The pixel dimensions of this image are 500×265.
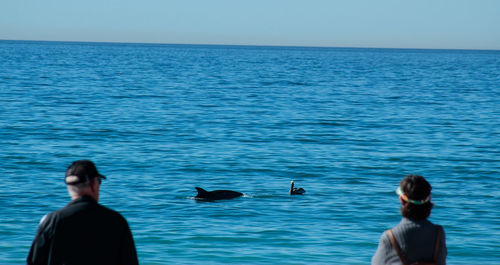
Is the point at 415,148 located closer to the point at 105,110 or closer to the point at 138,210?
the point at 138,210

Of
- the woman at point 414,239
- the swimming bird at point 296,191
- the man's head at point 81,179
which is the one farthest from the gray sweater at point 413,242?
the swimming bird at point 296,191

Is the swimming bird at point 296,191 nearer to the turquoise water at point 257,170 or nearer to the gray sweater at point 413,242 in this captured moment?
the turquoise water at point 257,170

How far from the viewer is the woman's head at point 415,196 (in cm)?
449

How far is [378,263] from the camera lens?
467 centimetres

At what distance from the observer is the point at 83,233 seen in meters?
4.34

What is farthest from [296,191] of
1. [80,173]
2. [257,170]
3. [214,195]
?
[80,173]

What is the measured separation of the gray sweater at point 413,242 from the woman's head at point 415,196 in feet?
0.25

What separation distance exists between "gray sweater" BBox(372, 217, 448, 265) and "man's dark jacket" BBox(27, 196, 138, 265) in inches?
68.3

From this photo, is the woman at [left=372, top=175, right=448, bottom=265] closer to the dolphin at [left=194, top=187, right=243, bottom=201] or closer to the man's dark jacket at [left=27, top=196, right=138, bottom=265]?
the man's dark jacket at [left=27, top=196, right=138, bottom=265]

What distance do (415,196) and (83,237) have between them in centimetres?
218

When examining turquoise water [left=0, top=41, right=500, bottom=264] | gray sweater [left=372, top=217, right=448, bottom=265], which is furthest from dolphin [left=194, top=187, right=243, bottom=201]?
gray sweater [left=372, top=217, right=448, bottom=265]

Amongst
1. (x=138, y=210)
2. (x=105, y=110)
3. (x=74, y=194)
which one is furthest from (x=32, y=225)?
(x=105, y=110)

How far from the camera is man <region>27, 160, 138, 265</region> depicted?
14.2 ft

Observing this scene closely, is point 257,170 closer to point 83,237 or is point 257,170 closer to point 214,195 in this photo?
point 214,195
